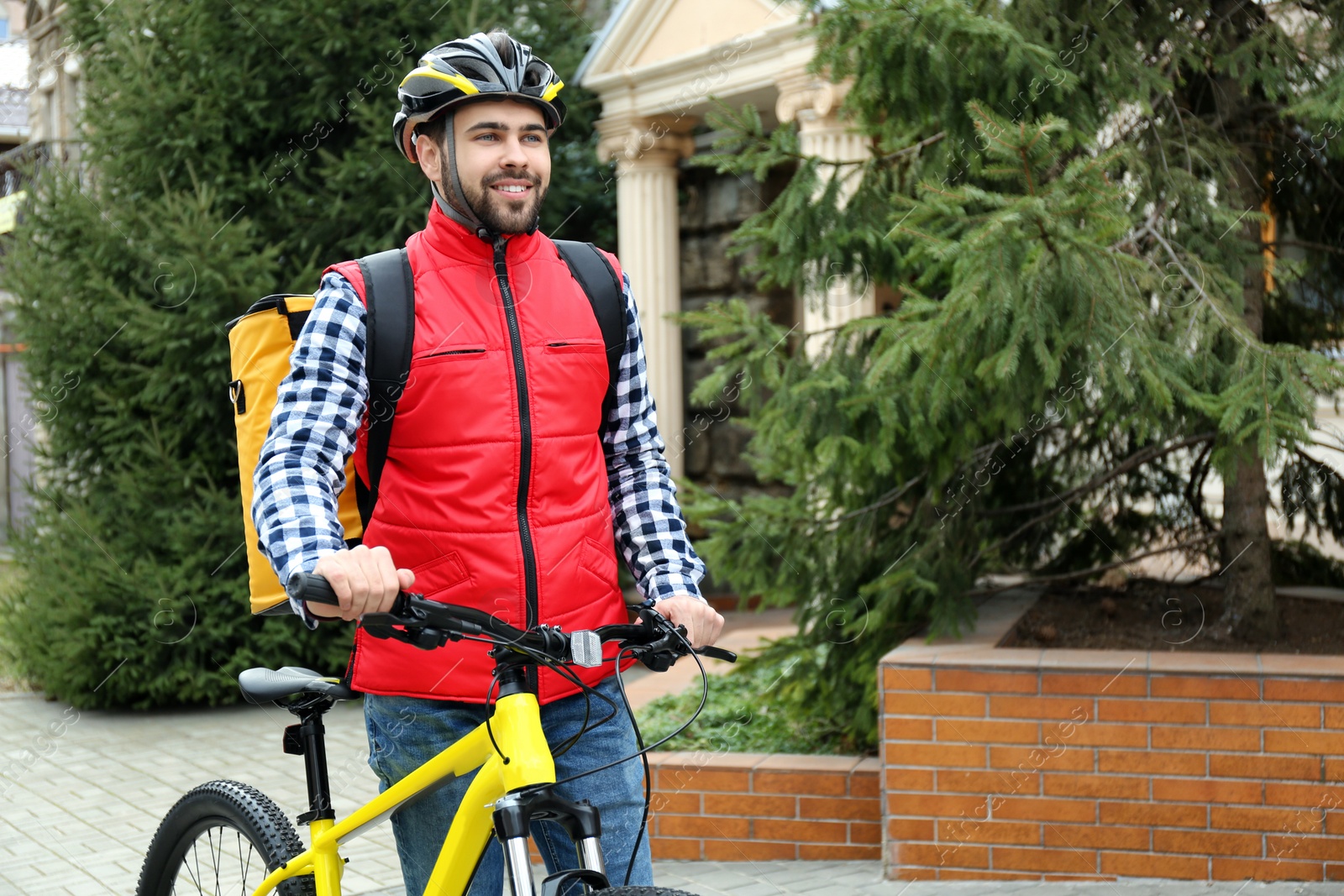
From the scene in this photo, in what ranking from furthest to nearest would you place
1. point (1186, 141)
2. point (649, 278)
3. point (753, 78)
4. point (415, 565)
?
point (649, 278), point (753, 78), point (1186, 141), point (415, 565)

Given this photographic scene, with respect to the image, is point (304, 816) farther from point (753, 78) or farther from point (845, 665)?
point (753, 78)

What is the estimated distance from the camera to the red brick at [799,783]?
4.45 metres

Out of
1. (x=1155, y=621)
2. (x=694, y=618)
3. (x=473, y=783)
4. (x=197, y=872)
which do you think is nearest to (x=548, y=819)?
(x=473, y=783)

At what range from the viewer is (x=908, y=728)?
412cm

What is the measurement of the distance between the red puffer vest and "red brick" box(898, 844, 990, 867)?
2174 mm

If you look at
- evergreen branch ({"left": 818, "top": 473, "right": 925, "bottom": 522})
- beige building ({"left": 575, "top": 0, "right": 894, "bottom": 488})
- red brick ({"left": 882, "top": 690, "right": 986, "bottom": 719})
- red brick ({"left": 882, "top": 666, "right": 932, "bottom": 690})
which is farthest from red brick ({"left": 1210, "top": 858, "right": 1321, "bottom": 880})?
beige building ({"left": 575, "top": 0, "right": 894, "bottom": 488})

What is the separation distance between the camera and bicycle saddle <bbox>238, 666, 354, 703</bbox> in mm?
2463

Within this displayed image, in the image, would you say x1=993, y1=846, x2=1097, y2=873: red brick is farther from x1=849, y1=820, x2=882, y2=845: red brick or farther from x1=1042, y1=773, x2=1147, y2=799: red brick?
x1=849, y1=820, x2=882, y2=845: red brick

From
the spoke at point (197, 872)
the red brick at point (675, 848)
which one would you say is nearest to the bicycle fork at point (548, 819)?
the spoke at point (197, 872)

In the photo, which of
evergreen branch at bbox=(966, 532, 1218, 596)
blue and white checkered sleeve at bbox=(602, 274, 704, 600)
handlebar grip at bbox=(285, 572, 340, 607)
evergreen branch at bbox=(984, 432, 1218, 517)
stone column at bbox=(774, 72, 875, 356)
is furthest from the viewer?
stone column at bbox=(774, 72, 875, 356)

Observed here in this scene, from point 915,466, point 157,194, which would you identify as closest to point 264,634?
point 157,194

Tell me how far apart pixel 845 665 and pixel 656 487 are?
2.50 m

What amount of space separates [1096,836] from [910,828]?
20.9 inches

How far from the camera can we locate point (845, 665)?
15.7 feet
